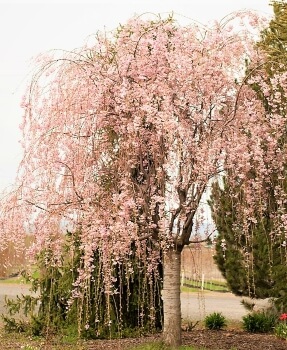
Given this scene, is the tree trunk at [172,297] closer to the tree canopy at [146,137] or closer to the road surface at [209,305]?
the tree canopy at [146,137]


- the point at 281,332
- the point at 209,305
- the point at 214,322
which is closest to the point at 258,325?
the point at 214,322

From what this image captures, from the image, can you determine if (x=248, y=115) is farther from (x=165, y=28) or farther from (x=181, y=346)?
(x=181, y=346)

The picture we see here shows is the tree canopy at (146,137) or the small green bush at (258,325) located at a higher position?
the tree canopy at (146,137)

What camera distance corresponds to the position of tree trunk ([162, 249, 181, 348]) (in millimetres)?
6902

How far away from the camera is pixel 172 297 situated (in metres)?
6.90

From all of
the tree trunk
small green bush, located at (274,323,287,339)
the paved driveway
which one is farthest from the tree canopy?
the paved driveway

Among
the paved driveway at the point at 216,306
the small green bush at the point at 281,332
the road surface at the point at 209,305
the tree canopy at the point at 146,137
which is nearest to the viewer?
the tree canopy at the point at 146,137

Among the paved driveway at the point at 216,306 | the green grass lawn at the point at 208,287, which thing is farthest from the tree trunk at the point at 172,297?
the green grass lawn at the point at 208,287

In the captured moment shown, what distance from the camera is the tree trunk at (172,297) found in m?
6.90

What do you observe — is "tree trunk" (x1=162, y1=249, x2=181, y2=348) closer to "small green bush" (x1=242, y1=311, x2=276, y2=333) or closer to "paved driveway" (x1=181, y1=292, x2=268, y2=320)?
"small green bush" (x1=242, y1=311, x2=276, y2=333)

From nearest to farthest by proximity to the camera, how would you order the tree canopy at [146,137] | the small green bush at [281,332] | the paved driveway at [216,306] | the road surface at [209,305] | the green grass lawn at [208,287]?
the tree canopy at [146,137] → the small green bush at [281,332] → the paved driveway at [216,306] → the road surface at [209,305] → the green grass lawn at [208,287]

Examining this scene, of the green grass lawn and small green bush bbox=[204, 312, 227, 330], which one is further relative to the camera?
the green grass lawn

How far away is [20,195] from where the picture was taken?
21.3 feet

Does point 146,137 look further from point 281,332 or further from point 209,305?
point 209,305
